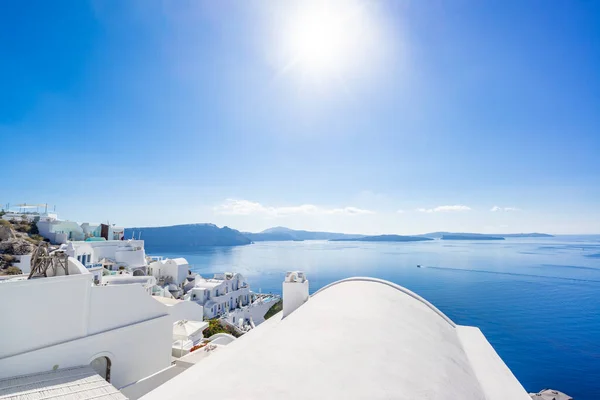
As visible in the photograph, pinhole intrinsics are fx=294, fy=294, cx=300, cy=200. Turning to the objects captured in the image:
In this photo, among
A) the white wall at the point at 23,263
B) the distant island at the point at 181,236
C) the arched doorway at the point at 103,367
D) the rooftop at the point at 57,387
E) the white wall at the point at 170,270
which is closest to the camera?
the rooftop at the point at 57,387

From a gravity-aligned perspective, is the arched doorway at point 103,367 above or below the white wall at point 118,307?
below

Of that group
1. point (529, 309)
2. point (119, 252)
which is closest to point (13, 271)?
point (119, 252)

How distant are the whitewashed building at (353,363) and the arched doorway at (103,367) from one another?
547 centimetres

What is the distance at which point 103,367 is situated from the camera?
360 inches

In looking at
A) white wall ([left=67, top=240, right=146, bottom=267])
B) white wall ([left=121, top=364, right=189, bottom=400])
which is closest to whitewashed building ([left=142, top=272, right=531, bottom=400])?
white wall ([left=121, top=364, right=189, bottom=400])

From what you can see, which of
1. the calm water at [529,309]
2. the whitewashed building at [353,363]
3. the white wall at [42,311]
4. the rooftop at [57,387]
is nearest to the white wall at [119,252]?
the white wall at [42,311]

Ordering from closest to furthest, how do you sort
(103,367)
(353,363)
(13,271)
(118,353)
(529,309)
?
(353,363) < (103,367) < (118,353) < (13,271) < (529,309)

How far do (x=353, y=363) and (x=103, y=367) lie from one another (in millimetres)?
8454

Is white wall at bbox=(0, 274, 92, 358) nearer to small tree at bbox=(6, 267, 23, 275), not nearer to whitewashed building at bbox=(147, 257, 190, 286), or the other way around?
small tree at bbox=(6, 267, 23, 275)

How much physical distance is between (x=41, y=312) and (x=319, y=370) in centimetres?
761

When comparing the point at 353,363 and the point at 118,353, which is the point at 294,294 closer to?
the point at 118,353

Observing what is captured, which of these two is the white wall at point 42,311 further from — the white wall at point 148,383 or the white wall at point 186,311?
the white wall at point 186,311

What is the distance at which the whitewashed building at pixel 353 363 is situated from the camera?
4.38 meters

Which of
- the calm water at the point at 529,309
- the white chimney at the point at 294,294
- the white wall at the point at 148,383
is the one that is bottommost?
the calm water at the point at 529,309
